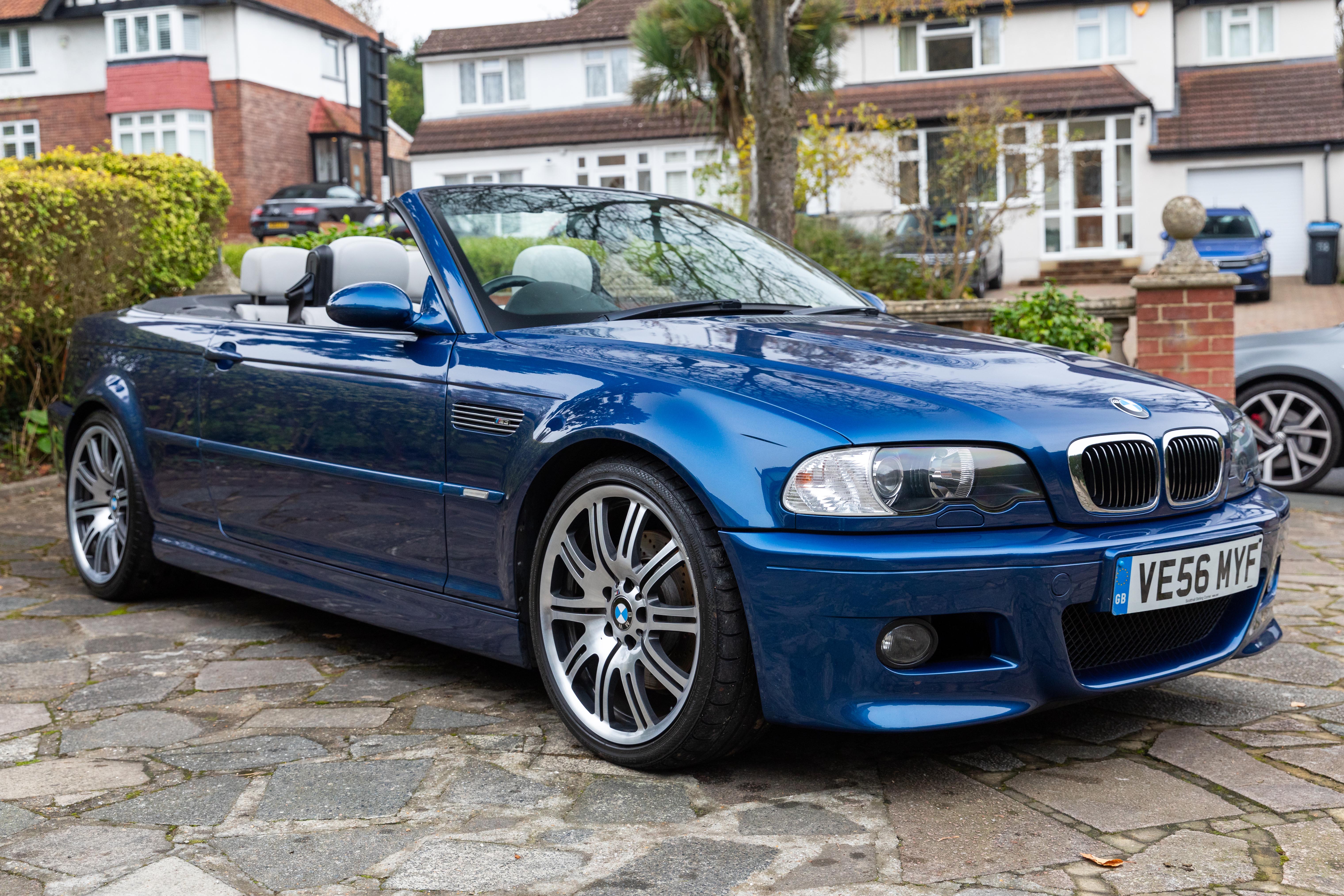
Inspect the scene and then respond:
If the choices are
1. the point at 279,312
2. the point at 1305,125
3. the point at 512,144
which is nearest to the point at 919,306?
the point at 279,312

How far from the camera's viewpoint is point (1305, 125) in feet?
93.6

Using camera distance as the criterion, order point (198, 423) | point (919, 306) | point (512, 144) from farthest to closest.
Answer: point (512, 144) < point (919, 306) < point (198, 423)

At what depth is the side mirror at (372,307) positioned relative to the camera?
372 centimetres

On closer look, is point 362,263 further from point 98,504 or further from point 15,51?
point 15,51

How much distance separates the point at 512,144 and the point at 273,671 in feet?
101

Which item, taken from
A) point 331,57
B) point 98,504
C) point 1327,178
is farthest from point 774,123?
point 331,57

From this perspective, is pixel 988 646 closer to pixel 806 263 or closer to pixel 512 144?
pixel 806 263

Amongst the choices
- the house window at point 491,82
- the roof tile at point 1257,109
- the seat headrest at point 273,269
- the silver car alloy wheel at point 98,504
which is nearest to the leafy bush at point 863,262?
the seat headrest at point 273,269

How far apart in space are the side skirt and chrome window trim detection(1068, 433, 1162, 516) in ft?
4.68

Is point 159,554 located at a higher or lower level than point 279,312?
lower

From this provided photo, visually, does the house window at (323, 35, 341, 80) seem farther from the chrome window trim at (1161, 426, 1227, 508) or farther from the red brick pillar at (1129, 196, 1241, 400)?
the chrome window trim at (1161, 426, 1227, 508)

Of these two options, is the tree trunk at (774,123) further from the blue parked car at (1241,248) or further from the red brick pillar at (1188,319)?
the blue parked car at (1241,248)

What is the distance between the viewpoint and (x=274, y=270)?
5.43 meters

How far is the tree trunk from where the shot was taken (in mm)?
9289
